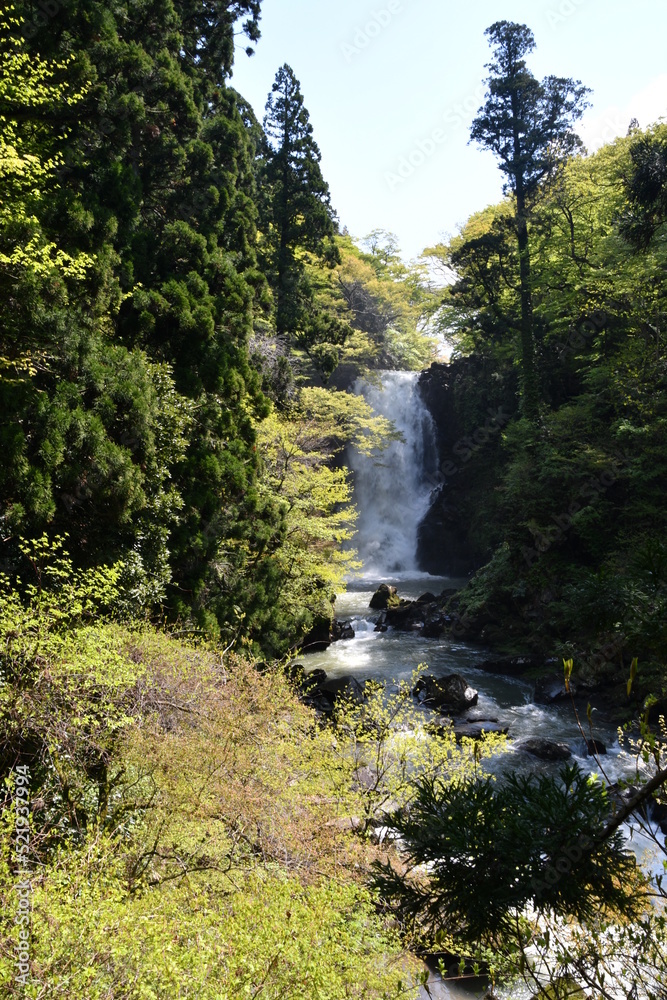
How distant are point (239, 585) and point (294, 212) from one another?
13.1m

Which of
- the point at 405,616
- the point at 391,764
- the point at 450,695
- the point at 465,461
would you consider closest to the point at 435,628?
the point at 405,616

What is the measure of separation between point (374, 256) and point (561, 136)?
19005 mm

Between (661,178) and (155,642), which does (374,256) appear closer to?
(661,178)

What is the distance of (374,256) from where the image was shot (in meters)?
36.9

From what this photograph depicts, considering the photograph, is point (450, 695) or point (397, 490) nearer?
point (450, 695)

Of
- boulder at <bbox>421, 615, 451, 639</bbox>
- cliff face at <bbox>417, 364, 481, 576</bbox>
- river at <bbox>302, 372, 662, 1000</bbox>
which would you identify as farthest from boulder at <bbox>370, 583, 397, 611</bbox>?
cliff face at <bbox>417, 364, 481, 576</bbox>

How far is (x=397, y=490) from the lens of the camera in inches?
→ 1139

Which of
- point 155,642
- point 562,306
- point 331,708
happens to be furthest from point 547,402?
point 155,642

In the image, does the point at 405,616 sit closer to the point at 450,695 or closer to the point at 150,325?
the point at 450,695

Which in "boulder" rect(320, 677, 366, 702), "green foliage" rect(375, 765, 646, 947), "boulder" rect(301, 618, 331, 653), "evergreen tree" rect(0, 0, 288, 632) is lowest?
"boulder" rect(301, 618, 331, 653)

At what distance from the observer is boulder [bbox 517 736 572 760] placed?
10.5m

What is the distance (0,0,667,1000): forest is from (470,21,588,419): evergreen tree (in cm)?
10

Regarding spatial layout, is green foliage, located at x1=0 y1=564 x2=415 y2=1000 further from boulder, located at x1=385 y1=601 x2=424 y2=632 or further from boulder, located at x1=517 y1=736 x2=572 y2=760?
boulder, located at x1=385 y1=601 x2=424 y2=632

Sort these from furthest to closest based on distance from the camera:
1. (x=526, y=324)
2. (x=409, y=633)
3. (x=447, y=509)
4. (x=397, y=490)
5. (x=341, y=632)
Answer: (x=397, y=490) < (x=447, y=509) < (x=526, y=324) < (x=409, y=633) < (x=341, y=632)
